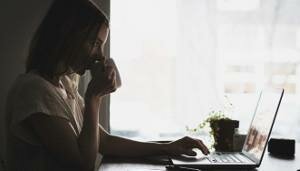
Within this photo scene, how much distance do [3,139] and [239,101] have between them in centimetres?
120

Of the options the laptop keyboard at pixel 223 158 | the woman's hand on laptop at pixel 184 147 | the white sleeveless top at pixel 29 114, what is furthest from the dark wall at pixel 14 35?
the laptop keyboard at pixel 223 158

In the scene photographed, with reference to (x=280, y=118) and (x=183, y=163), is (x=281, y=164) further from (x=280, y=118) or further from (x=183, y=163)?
(x=280, y=118)

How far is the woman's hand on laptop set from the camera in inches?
58.4

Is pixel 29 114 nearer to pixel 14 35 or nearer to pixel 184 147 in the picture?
pixel 184 147

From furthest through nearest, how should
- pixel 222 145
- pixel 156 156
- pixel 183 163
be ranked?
pixel 222 145, pixel 156 156, pixel 183 163

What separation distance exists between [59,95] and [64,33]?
193mm

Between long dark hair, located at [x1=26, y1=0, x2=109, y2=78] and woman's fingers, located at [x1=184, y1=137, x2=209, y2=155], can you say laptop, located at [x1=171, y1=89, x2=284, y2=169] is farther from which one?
long dark hair, located at [x1=26, y1=0, x2=109, y2=78]

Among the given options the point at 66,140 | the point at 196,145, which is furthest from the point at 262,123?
the point at 66,140

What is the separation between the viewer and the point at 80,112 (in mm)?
1539

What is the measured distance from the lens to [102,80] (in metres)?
1.31

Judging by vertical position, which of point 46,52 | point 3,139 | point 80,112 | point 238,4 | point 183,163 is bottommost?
point 3,139

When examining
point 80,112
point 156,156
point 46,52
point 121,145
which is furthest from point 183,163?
point 46,52

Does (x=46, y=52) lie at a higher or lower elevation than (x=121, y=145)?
higher

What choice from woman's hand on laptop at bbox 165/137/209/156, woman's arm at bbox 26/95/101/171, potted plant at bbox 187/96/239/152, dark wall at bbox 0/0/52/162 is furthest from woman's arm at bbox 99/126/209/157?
dark wall at bbox 0/0/52/162
